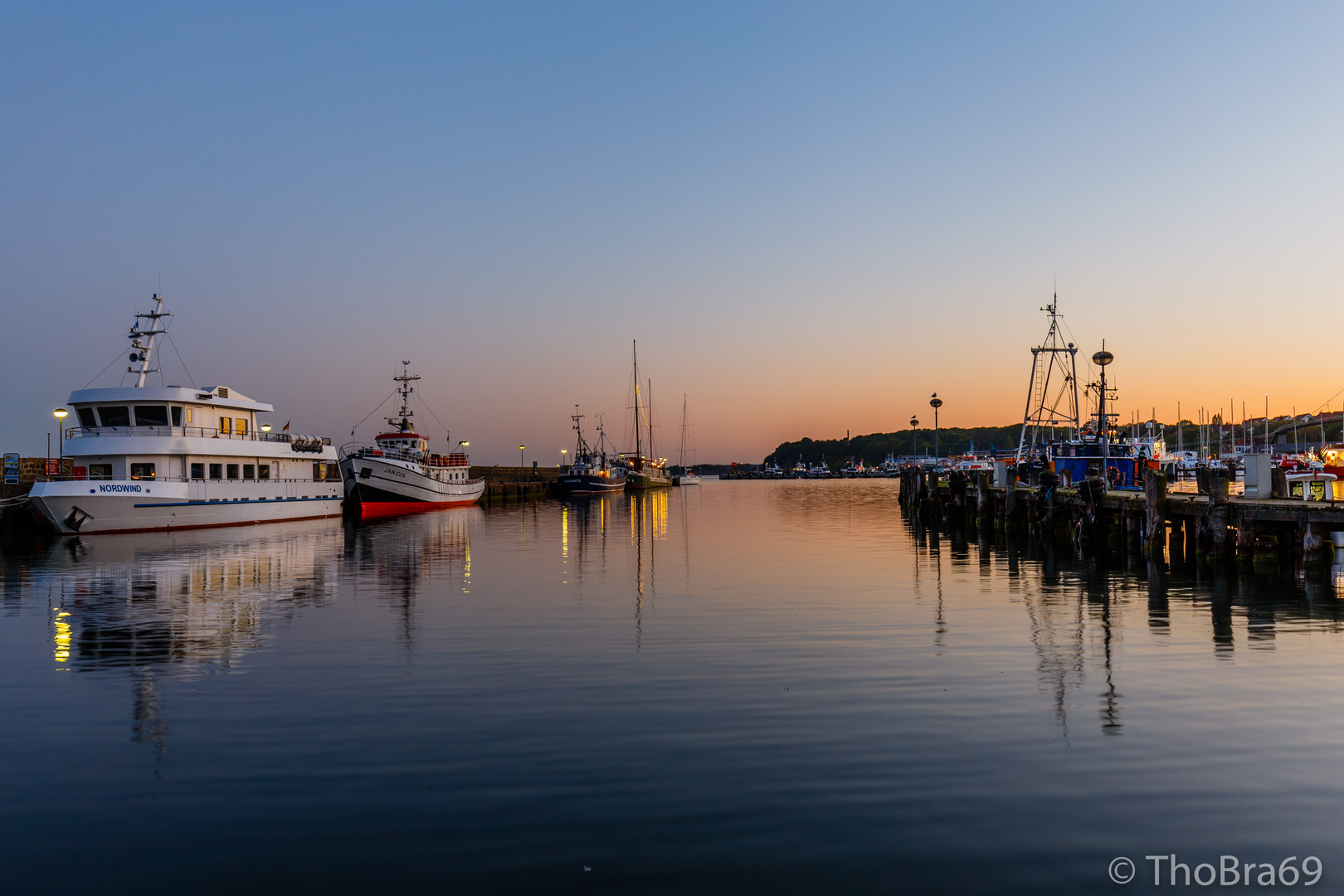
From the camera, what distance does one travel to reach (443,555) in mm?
35844

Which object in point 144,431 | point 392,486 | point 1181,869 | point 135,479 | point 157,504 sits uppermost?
point 144,431

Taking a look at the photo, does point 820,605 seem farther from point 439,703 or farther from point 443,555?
point 443,555

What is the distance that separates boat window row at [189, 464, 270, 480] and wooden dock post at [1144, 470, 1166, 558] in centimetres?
4669

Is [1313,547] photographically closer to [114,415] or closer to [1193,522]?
[1193,522]

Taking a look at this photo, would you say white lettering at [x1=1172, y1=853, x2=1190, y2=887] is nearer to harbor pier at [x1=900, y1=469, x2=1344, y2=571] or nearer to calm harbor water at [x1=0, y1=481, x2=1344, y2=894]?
calm harbor water at [x1=0, y1=481, x2=1344, y2=894]

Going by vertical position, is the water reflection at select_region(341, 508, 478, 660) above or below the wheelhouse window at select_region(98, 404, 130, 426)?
below

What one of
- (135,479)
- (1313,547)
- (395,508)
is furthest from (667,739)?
(395,508)

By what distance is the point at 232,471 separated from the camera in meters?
51.5

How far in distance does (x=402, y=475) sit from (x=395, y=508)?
3.15m

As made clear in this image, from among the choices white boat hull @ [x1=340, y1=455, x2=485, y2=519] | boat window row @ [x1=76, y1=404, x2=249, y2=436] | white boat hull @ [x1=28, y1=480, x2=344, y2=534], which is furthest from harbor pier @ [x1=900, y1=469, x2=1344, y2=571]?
white boat hull @ [x1=340, y1=455, x2=485, y2=519]

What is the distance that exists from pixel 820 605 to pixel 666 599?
4.03 metres

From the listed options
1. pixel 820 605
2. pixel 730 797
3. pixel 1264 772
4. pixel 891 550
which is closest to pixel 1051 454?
pixel 891 550

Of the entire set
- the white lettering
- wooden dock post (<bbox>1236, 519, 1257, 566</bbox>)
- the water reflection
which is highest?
wooden dock post (<bbox>1236, 519, 1257, 566</bbox>)

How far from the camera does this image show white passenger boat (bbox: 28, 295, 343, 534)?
42719 millimetres
